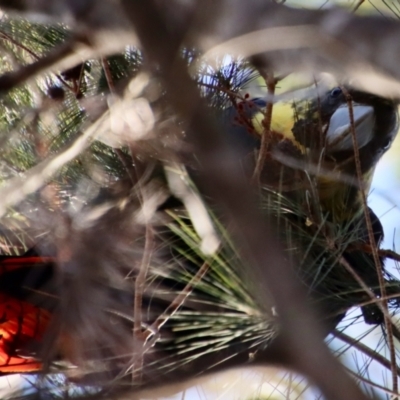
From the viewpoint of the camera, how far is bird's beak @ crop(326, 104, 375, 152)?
88 cm

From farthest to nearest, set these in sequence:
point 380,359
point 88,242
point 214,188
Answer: point 380,359
point 88,242
point 214,188

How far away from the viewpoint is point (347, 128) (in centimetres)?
91

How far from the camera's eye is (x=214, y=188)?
312mm

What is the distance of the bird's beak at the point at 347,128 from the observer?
88 centimetres

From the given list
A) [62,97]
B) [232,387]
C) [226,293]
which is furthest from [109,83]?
[232,387]

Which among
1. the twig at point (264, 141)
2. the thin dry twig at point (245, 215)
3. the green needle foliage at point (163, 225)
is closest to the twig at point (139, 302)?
the green needle foliage at point (163, 225)

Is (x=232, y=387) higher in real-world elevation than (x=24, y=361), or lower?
lower

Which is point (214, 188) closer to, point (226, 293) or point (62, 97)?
point (226, 293)

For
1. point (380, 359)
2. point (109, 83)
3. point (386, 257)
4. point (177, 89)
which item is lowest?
point (380, 359)

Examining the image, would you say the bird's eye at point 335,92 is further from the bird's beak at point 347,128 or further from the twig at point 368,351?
the twig at point 368,351

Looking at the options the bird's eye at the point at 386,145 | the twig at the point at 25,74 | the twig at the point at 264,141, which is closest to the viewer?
the twig at the point at 25,74

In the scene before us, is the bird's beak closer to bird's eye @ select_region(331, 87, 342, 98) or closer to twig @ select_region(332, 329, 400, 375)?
bird's eye @ select_region(331, 87, 342, 98)

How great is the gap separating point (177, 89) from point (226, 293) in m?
0.48

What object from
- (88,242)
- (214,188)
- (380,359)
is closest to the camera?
(214,188)
